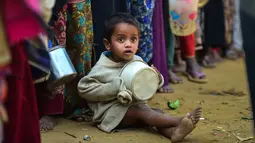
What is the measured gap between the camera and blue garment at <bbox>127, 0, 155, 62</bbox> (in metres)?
4.36

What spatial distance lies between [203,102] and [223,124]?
2.90 feet

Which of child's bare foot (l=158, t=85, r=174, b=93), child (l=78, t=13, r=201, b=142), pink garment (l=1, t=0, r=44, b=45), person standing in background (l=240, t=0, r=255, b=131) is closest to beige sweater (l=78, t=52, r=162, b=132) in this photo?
child (l=78, t=13, r=201, b=142)

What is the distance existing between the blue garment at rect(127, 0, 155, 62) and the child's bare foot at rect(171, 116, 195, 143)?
4.54ft

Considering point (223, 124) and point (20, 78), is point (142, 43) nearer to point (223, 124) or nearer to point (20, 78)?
point (223, 124)

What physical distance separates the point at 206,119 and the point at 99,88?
1.06 m

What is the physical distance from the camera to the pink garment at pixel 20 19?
1.76 m

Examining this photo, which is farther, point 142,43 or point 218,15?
point 218,15

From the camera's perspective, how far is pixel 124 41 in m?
3.53

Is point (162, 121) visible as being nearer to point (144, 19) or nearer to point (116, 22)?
point (116, 22)

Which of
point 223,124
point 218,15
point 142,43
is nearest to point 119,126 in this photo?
point 223,124

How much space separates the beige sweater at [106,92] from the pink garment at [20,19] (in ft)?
5.36

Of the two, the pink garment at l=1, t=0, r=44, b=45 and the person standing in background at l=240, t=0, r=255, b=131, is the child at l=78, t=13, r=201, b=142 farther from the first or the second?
the pink garment at l=1, t=0, r=44, b=45

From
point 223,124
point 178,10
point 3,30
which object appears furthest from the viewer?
point 178,10

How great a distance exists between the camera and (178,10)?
4.81 metres
